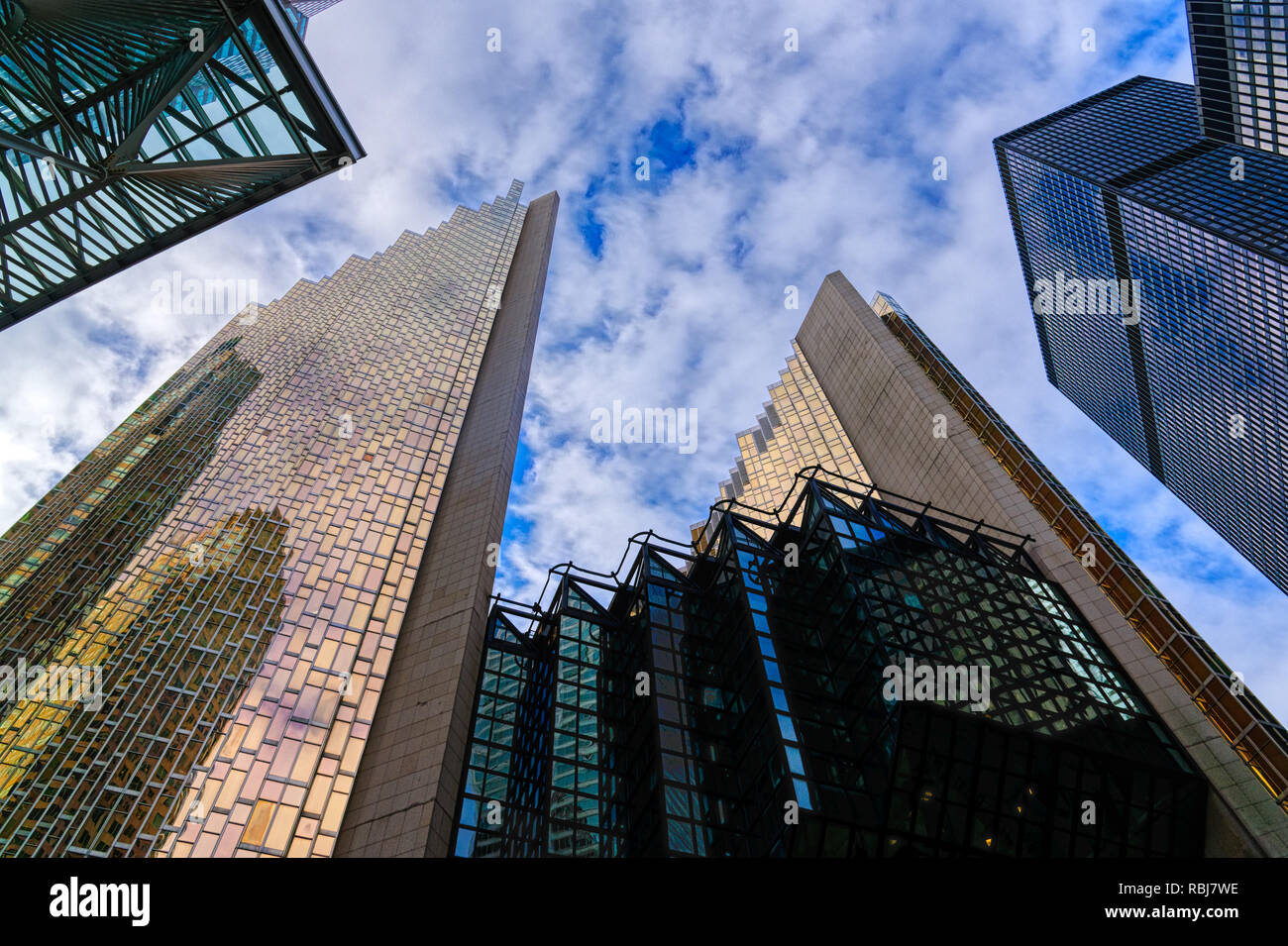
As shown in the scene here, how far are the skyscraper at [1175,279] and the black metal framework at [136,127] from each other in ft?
451

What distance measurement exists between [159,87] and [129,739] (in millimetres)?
33424

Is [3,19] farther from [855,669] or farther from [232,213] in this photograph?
[855,669]

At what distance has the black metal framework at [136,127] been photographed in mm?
18594

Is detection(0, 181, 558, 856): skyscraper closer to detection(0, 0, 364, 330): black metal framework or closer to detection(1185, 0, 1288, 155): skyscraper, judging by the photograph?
detection(0, 0, 364, 330): black metal framework

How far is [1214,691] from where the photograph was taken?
116ft

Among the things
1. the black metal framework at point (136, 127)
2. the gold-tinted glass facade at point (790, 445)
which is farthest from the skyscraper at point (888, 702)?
the gold-tinted glass facade at point (790, 445)

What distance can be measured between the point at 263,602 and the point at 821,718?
34165 mm

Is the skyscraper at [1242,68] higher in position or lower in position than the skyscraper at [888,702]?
higher

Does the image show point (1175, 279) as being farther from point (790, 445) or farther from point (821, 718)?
point (821, 718)

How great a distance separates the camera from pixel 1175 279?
142250mm

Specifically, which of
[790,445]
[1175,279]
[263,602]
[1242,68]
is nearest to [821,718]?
[263,602]

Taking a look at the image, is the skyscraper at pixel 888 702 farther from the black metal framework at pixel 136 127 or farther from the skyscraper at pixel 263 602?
the black metal framework at pixel 136 127

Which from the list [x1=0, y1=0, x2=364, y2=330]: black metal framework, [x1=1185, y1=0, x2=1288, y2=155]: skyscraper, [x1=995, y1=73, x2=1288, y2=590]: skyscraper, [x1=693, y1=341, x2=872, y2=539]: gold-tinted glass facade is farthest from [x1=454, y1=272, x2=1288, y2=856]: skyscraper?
[x1=1185, y1=0, x2=1288, y2=155]: skyscraper
